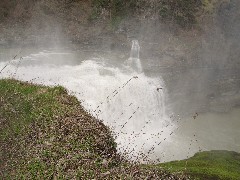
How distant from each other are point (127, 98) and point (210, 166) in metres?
13.1

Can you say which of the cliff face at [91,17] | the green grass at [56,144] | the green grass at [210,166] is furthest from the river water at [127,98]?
the green grass at [56,144]

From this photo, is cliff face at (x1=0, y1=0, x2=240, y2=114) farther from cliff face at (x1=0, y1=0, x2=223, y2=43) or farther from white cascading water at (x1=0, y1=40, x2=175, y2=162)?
white cascading water at (x1=0, y1=40, x2=175, y2=162)

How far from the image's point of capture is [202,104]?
3462 centimetres

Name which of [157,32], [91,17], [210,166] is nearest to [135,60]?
[157,32]

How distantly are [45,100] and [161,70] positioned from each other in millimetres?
20220

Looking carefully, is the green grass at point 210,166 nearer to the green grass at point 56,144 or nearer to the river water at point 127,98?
the green grass at point 56,144

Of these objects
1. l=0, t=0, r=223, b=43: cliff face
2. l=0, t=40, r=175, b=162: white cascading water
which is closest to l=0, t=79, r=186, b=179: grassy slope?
l=0, t=40, r=175, b=162: white cascading water

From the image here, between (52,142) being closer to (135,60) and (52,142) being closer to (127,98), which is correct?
(127,98)

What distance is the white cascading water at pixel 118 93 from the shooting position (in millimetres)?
26984

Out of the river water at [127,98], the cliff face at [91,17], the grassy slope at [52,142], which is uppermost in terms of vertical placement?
the cliff face at [91,17]

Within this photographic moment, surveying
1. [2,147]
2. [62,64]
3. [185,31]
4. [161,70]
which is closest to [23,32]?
[62,64]

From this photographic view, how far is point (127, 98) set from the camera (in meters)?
29.3

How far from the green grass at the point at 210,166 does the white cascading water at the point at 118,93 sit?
5.91 metres

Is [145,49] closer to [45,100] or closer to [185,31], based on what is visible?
[185,31]
